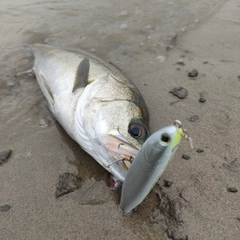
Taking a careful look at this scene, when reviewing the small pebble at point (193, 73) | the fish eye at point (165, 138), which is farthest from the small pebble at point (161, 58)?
the fish eye at point (165, 138)

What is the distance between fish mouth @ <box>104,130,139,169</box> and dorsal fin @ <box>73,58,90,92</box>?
3.20 feet

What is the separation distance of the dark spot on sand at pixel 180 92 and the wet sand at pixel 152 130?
5 centimetres

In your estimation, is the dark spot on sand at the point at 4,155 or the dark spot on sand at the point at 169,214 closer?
the dark spot on sand at the point at 169,214

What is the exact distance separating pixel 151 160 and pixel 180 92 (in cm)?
223

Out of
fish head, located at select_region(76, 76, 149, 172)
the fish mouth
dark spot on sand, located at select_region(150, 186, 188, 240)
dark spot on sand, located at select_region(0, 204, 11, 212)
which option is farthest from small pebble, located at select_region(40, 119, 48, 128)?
dark spot on sand, located at select_region(150, 186, 188, 240)

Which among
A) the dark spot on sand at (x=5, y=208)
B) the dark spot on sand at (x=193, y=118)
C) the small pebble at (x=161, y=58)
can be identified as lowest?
the small pebble at (x=161, y=58)

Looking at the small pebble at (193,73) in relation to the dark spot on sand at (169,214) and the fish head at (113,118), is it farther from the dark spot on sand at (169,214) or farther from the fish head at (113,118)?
the dark spot on sand at (169,214)

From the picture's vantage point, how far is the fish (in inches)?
58.3

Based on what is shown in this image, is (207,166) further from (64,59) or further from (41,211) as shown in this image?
(64,59)

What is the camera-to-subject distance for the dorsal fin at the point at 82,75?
3199 millimetres

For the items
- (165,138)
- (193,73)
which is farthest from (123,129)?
(193,73)

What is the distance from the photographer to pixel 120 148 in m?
2.20

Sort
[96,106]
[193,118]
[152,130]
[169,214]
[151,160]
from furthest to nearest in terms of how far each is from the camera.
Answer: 1. [193,118]
2. [152,130]
3. [96,106]
4. [169,214]
5. [151,160]

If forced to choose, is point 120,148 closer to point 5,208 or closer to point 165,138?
point 165,138
